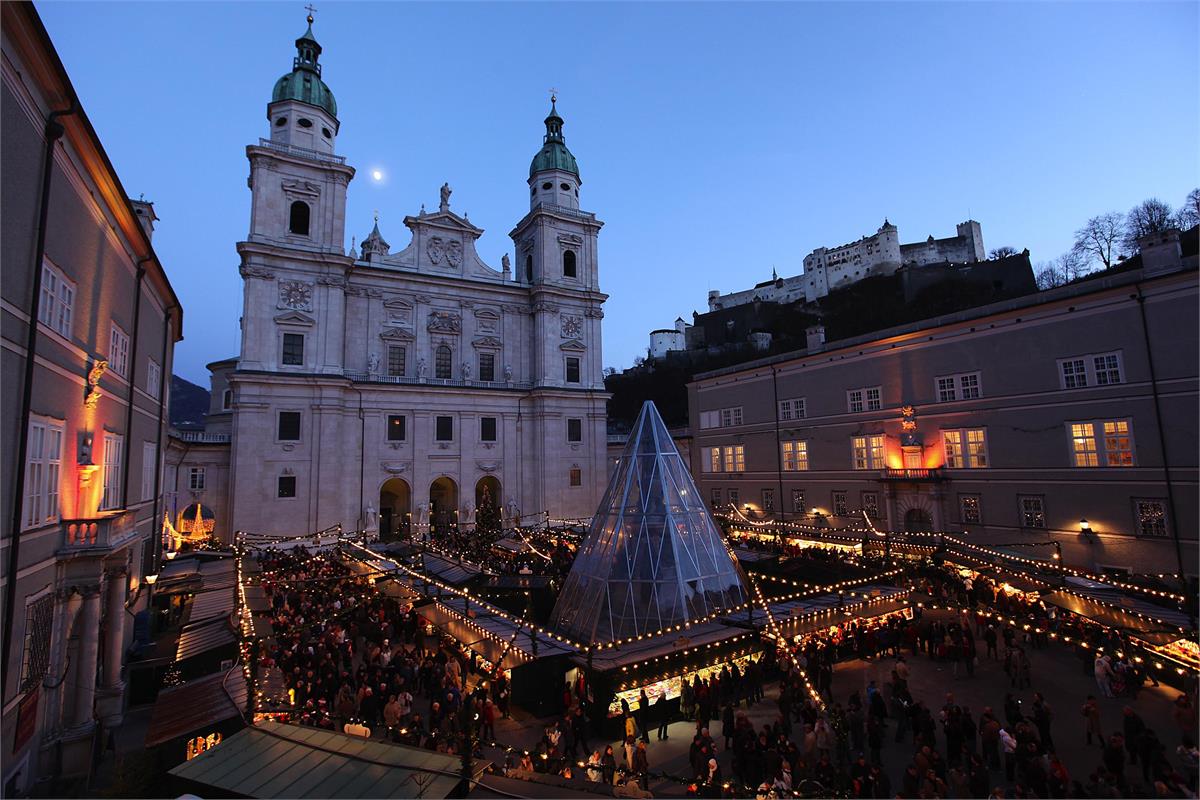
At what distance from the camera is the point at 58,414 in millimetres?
10695

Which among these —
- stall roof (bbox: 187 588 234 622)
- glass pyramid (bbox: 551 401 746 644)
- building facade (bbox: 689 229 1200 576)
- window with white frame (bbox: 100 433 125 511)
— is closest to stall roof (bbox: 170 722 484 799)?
glass pyramid (bbox: 551 401 746 644)

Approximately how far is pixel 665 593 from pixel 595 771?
17.5 feet

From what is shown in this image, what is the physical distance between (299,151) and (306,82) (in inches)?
200

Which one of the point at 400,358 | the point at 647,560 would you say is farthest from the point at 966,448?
the point at 400,358

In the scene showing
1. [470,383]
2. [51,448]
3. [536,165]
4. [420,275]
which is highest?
[536,165]

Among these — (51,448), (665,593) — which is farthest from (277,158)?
(665,593)

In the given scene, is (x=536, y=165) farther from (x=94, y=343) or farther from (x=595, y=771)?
(x=595, y=771)

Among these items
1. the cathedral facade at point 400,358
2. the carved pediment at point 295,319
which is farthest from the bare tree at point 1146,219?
the carved pediment at point 295,319

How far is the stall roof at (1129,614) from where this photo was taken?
1234 centimetres

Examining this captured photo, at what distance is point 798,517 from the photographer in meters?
32.2

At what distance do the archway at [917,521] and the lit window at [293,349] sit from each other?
115 feet

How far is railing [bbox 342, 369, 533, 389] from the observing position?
37.7 m

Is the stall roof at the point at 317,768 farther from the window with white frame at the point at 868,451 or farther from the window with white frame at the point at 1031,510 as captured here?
the window with white frame at the point at 868,451

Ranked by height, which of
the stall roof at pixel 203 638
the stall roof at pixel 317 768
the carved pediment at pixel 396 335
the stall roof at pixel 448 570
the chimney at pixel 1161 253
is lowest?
the stall roof at pixel 203 638
